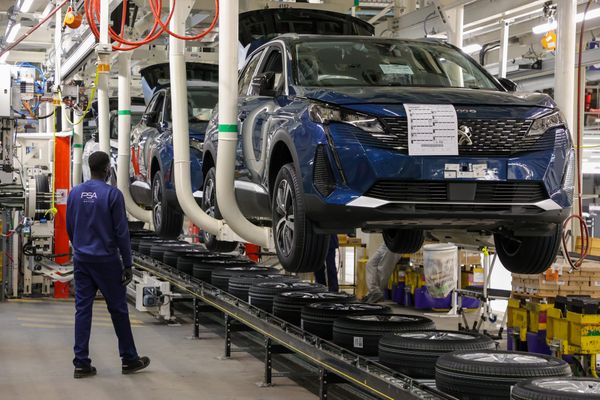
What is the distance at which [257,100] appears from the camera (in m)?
7.05

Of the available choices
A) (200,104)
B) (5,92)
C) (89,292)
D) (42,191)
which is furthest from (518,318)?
(42,191)

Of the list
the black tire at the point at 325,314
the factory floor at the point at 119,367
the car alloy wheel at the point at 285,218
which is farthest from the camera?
the factory floor at the point at 119,367

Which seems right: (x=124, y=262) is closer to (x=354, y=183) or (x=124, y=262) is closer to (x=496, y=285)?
(x=354, y=183)

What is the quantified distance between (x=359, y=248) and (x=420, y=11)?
4.97 m

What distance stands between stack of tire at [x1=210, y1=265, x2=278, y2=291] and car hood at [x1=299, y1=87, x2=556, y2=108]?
435 centimetres

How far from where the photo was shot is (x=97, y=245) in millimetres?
7820

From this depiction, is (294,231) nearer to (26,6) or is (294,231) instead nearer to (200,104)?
(200,104)

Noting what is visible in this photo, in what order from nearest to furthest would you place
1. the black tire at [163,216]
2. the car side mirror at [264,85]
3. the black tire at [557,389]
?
1. the black tire at [557,389]
2. the car side mirror at [264,85]
3. the black tire at [163,216]

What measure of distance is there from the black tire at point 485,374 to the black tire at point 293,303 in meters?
2.82

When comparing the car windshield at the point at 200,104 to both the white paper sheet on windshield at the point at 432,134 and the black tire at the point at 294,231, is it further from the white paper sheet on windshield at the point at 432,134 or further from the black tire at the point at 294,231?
the white paper sheet on windshield at the point at 432,134

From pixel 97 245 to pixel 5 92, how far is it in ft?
13.7

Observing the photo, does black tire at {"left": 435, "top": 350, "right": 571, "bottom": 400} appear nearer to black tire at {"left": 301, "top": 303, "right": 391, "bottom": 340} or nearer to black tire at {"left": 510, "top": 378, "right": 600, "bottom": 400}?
black tire at {"left": 510, "top": 378, "right": 600, "bottom": 400}

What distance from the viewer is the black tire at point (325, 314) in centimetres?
716

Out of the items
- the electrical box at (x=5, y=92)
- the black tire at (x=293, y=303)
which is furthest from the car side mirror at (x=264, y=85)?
the electrical box at (x=5, y=92)
